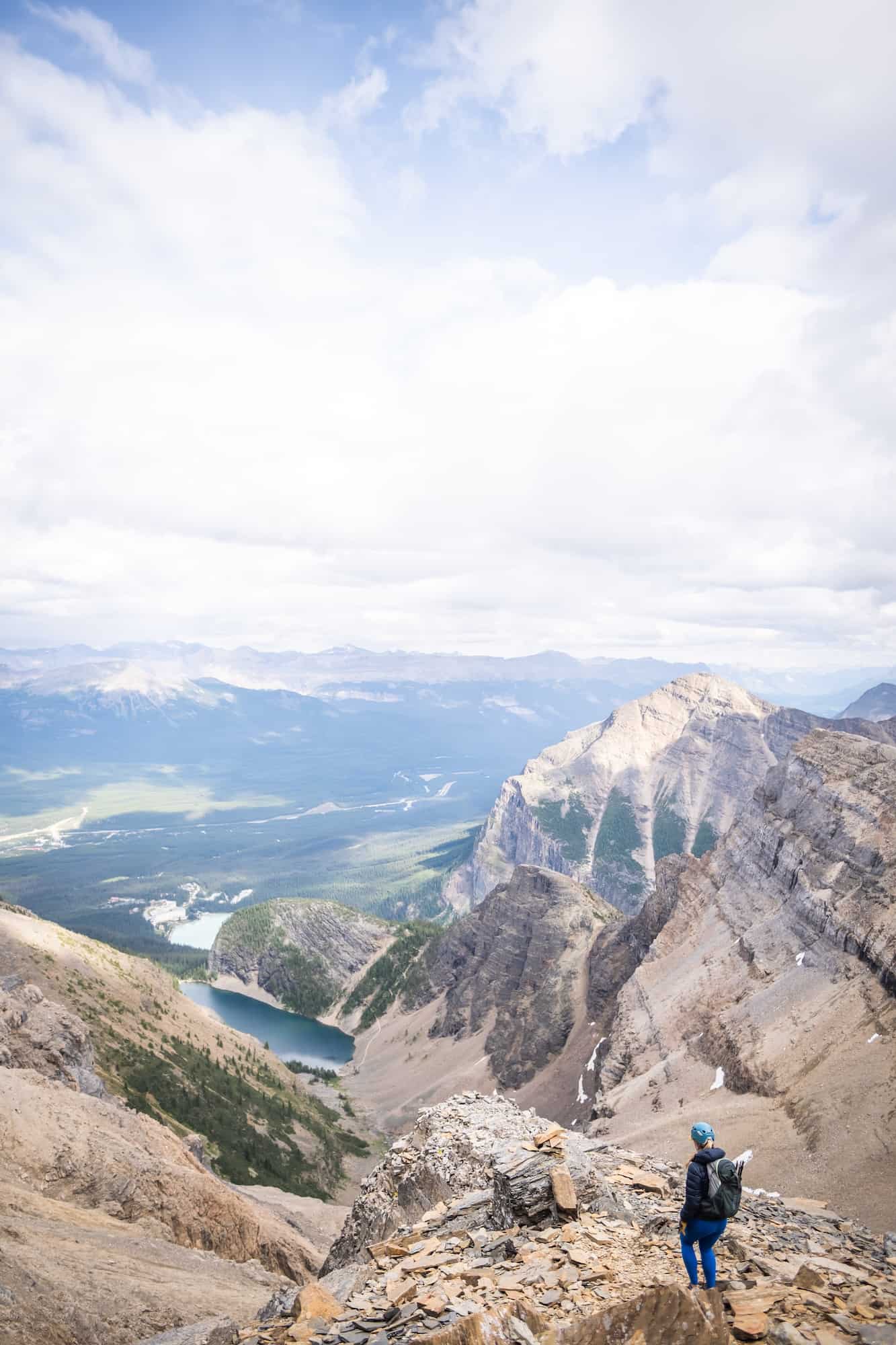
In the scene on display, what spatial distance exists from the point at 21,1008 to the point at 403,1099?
329 ft

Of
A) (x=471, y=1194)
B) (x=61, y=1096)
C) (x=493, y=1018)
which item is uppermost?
(x=471, y=1194)

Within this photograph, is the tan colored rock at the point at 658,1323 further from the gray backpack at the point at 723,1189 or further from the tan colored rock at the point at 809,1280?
the tan colored rock at the point at 809,1280

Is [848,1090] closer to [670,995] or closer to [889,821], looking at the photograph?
[889,821]

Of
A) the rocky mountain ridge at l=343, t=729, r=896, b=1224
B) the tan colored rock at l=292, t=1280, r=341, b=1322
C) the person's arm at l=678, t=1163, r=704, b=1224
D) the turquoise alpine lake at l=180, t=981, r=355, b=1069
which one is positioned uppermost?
the person's arm at l=678, t=1163, r=704, b=1224

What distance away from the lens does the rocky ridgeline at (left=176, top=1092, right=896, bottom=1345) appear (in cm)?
1163

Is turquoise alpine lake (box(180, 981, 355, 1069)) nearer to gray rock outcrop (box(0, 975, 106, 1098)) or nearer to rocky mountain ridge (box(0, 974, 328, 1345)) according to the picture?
gray rock outcrop (box(0, 975, 106, 1098))

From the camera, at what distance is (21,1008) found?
151ft

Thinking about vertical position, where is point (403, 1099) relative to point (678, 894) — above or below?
below

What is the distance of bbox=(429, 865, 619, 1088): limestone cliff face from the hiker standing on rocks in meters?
101

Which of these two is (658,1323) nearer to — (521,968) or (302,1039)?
(521,968)

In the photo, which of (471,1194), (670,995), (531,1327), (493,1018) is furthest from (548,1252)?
(493,1018)

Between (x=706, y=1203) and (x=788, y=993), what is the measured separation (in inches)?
1974

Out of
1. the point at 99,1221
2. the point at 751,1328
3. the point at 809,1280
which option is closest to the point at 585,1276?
the point at 809,1280

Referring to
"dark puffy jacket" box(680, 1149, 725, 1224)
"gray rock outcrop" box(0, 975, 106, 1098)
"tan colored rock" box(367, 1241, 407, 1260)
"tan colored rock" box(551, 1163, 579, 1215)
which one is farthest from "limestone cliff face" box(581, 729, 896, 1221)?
"gray rock outcrop" box(0, 975, 106, 1098)
